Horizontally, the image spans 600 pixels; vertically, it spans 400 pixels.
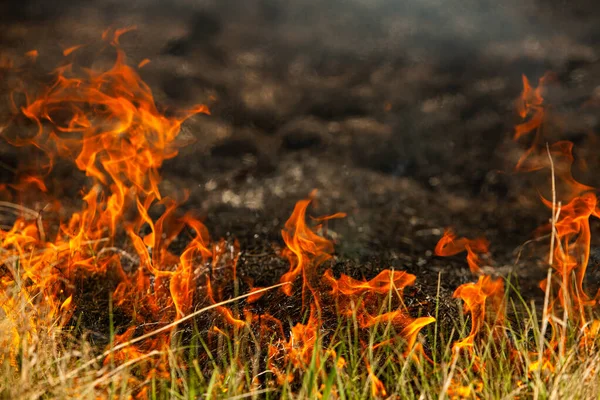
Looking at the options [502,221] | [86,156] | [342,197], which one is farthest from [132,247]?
[502,221]

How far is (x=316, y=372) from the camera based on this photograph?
6.90ft

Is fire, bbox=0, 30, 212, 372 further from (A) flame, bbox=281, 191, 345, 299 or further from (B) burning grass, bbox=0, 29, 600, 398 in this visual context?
(A) flame, bbox=281, 191, 345, 299

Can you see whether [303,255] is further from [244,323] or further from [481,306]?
[481,306]

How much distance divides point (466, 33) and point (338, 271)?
484 centimetres

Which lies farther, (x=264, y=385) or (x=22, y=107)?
(x=22, y=107)

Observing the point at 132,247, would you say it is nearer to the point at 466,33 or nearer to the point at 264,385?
the point at 264,385

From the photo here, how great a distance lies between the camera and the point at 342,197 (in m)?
6.33

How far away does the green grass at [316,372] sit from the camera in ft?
6.51

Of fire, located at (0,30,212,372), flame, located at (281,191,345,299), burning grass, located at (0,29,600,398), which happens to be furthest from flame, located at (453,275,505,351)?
fire, located at (0,30,212,372)

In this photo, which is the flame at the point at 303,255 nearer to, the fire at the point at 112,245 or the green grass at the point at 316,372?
the green grass at the point at 316,372

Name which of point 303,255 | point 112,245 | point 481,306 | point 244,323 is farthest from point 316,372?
point 112,245

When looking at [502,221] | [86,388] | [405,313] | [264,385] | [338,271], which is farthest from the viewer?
[502,221]

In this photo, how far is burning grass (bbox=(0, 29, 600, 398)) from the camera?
6.89 feet

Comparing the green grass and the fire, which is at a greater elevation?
the green grass
